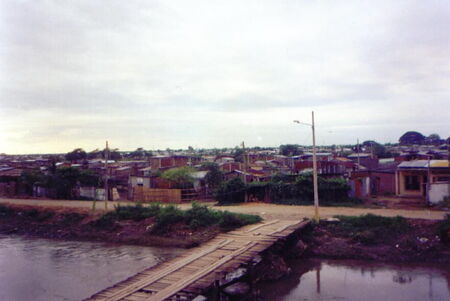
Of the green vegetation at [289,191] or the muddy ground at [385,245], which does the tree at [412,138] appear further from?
the muddy ground at [385,245]

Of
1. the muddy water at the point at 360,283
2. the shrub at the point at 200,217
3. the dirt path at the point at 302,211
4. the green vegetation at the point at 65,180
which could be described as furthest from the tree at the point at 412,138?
the muddy water at the point at 360,283

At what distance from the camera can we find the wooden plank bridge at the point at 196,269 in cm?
979

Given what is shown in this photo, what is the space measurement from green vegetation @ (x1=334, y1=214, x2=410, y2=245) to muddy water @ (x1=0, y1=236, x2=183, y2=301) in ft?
31.7

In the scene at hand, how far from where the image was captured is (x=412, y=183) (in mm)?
29469

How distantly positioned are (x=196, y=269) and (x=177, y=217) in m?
12.3

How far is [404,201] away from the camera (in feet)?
89.4

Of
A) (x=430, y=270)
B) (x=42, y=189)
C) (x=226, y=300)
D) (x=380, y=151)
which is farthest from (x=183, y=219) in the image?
(x=380, y=151)

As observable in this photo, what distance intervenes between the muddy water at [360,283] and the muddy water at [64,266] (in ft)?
23.9

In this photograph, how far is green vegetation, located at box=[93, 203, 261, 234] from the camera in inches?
829

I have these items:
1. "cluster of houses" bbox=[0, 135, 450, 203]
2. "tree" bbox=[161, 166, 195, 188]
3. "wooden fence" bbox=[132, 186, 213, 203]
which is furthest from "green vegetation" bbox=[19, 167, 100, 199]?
"tree" bbox=[161, 166, 195, 188]

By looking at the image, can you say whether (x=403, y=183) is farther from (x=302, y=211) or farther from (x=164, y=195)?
(x=164, y=195)

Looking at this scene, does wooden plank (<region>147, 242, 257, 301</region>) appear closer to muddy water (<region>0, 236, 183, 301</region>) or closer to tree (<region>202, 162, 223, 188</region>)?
muddy water (<region>0, 236, 183, 301</region>)

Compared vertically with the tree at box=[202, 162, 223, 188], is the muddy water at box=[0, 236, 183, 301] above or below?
below

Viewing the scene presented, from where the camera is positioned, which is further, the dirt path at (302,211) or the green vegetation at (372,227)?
the dirt path at (302,211)
